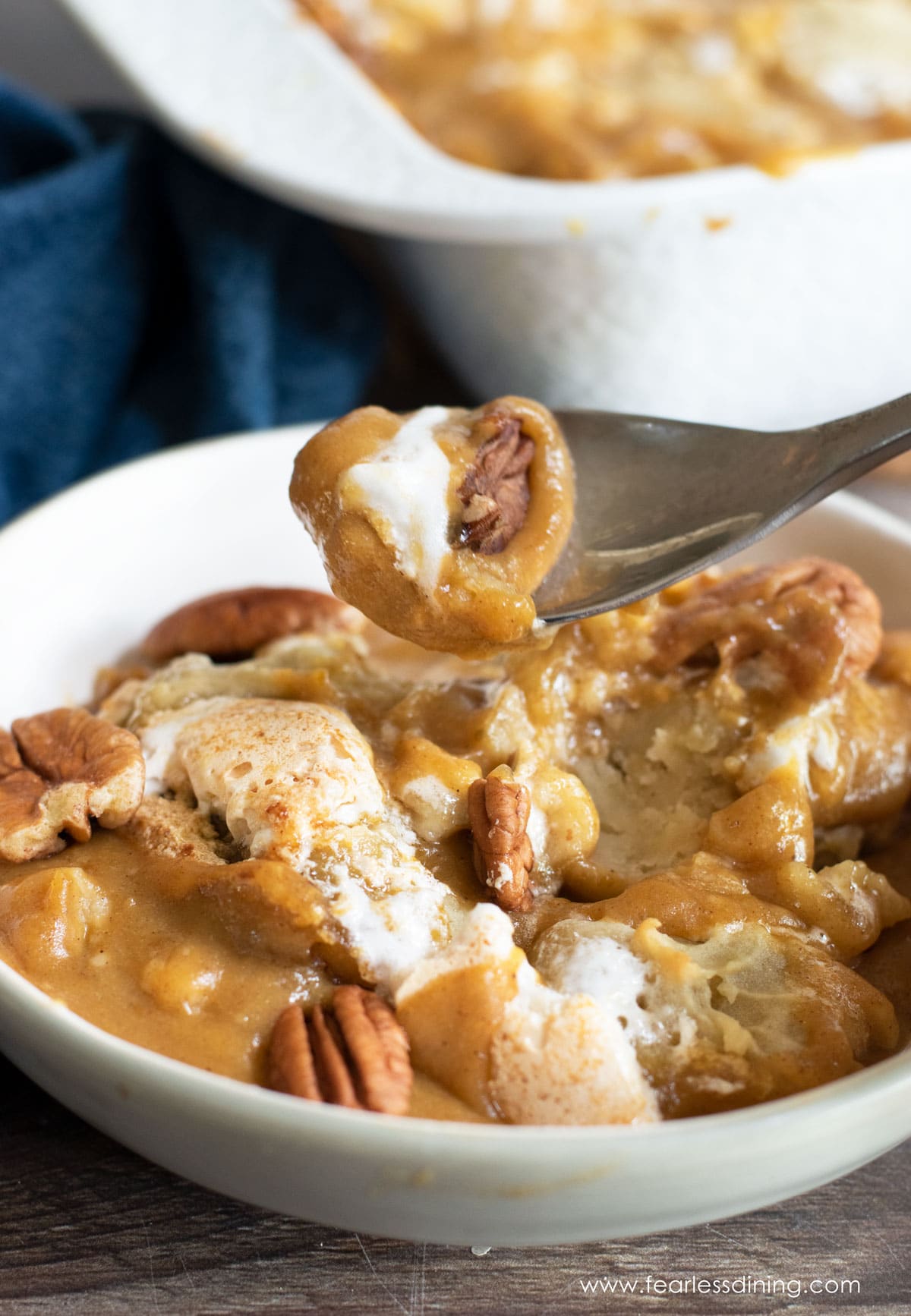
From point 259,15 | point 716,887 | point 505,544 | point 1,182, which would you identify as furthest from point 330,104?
point 716,887

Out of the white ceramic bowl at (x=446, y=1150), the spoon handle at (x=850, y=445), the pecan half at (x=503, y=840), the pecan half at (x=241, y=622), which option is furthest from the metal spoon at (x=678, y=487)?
the white ceramic bowl at (x=446, y=1150)

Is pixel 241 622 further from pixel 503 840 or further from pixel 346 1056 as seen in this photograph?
pixel 346 1056

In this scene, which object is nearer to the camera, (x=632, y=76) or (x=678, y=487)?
(x=678, y=487)

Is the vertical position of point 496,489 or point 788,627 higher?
point 496,489

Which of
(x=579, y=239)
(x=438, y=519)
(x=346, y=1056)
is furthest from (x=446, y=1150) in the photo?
(x=579, y=239)

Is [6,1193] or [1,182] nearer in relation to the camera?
[6,1193]

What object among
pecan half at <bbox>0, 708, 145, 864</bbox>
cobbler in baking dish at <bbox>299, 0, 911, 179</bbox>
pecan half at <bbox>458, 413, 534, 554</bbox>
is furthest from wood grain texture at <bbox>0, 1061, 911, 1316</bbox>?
cobbler in baking dish at <bbox>299, 0, 911, 179</bbox>

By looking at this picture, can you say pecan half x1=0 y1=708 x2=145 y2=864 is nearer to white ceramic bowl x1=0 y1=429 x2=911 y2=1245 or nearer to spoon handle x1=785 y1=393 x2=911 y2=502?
white ceramic bowl x1=0 y1=429 x2=911 y2=1245

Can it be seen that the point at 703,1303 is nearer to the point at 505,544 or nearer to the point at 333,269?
the point at 505,544
